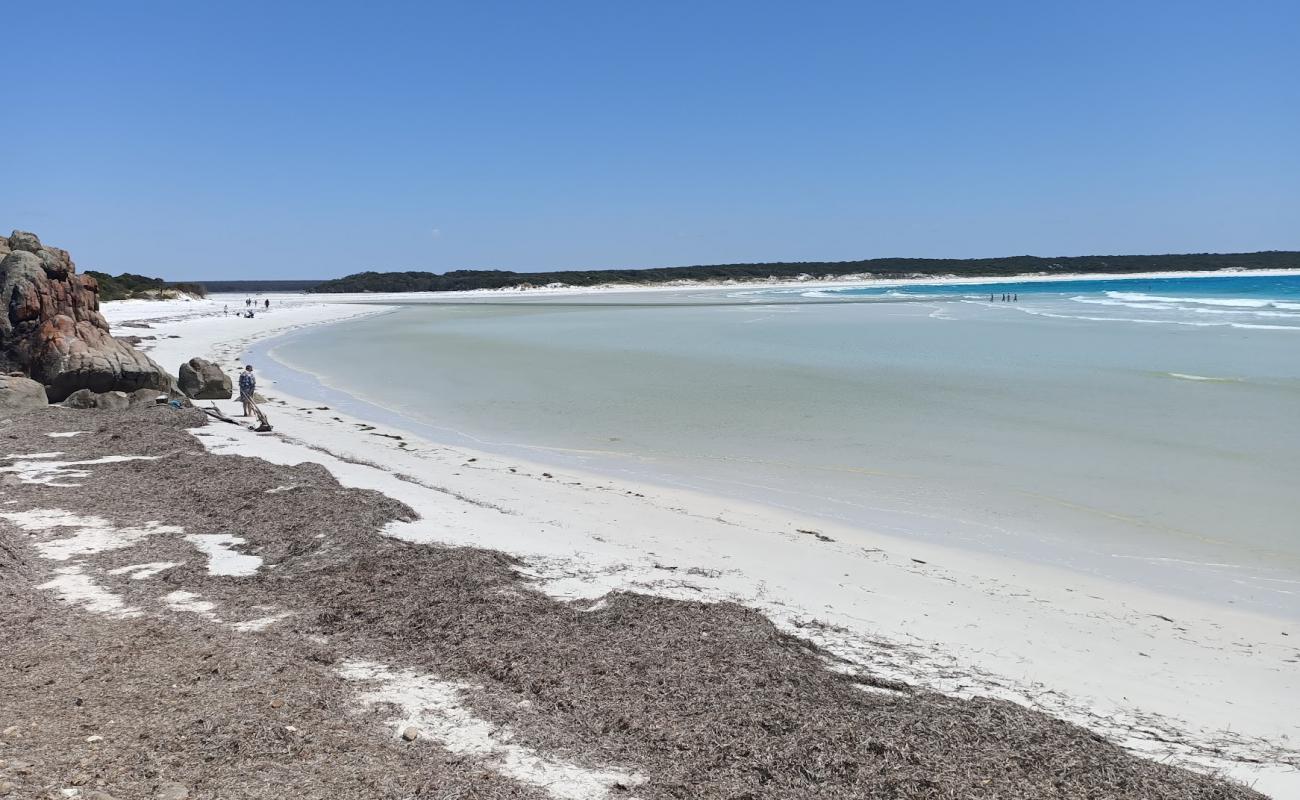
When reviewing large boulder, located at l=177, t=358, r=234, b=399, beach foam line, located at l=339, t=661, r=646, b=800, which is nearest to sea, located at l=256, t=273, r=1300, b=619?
large boulder, located at l=177, t=358, r=234, b=399

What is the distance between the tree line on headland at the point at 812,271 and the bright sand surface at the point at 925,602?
111 metres

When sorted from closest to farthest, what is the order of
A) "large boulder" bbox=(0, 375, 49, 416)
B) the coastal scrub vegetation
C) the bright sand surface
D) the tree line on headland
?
the bright sand surface
"large boulder" bbox=(0, 375, 49, 416)
the coastal scrub vegetation
the tree line on headland

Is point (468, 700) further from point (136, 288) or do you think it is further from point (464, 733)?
point (136, 288)

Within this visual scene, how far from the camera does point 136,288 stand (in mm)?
69438

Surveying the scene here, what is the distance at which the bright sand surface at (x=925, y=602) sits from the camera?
5430mm

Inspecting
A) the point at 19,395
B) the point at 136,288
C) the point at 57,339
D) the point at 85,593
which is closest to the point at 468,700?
the point at 85,593

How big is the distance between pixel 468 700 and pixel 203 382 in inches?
634

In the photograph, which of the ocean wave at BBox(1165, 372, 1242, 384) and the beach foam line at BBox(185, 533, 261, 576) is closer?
the beach foam line at BBox(185, 533, 261, 576)

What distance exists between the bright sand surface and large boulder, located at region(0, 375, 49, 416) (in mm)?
6624

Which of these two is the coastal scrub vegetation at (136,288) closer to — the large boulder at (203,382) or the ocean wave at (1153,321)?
the large boulder at (203,382)

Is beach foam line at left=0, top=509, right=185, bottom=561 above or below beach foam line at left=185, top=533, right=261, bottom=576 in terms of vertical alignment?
above

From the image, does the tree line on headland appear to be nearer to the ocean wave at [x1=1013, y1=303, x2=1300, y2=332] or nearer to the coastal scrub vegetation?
the coastal scrub vegetation

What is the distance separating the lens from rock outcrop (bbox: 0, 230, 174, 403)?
17328 millimetres

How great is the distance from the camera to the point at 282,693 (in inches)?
198
